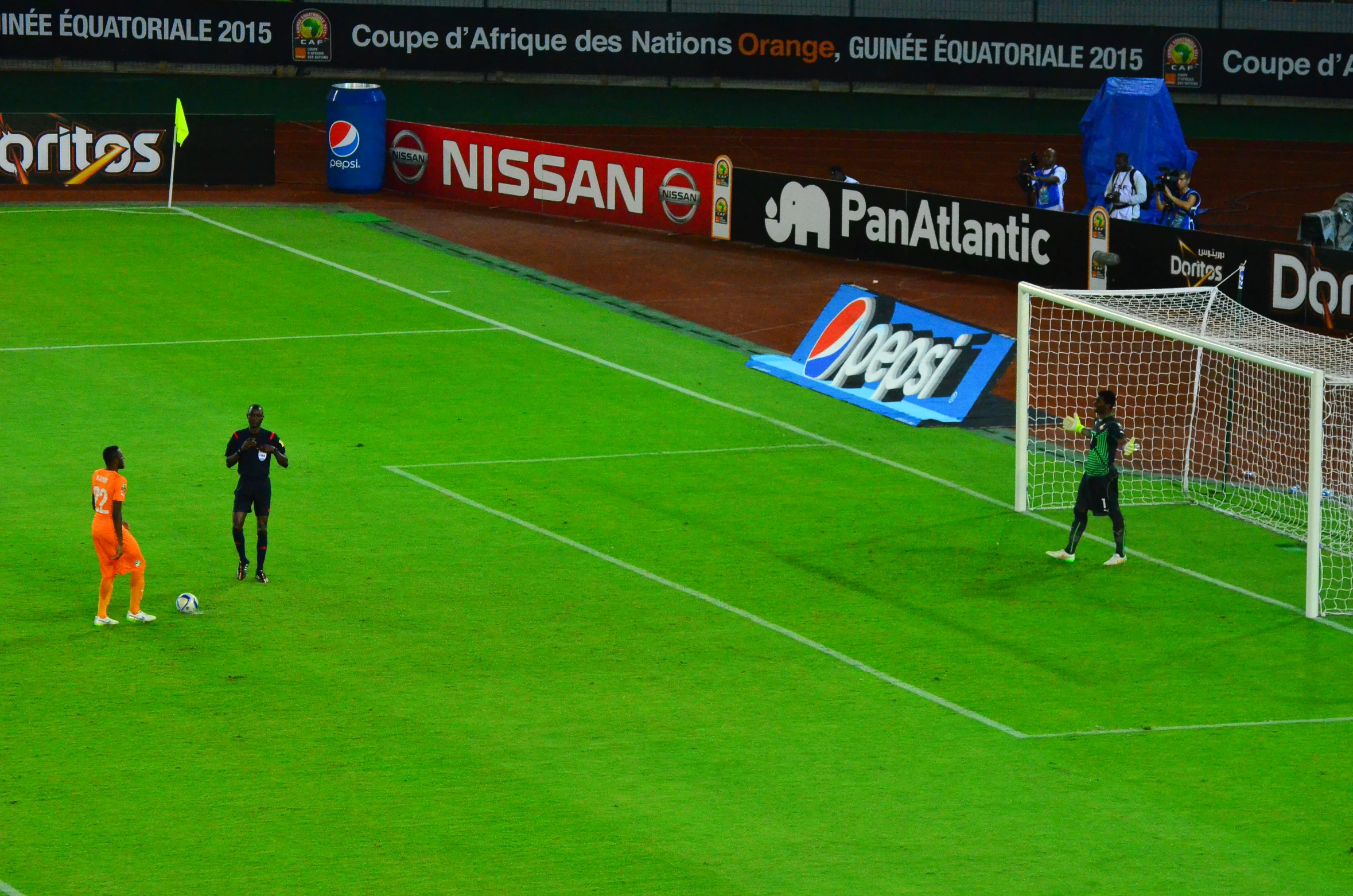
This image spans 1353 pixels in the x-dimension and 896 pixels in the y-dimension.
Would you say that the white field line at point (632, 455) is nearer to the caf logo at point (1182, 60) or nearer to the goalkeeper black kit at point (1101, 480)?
the goalkeeper black kit at point (1101, 480)

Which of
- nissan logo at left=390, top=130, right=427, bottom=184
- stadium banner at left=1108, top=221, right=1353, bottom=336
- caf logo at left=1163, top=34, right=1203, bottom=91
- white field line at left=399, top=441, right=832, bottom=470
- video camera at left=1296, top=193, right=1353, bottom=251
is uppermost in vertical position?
caf logo at left=1163, top=34, right=1203, bottom=91

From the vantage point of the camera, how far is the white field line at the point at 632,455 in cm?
2205

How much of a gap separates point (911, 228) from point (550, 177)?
27.5 ft

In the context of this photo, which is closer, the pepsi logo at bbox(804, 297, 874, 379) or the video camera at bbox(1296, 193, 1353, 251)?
the pepsi logo at bbox(804, 297, 874, 379)

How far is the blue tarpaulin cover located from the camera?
34.8 m

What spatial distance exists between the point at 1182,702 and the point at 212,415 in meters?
13.5

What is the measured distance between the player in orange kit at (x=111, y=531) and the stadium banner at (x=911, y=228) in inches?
735

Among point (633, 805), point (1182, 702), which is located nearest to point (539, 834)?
point (633, 805)

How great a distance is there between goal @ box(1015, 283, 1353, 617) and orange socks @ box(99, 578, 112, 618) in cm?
996

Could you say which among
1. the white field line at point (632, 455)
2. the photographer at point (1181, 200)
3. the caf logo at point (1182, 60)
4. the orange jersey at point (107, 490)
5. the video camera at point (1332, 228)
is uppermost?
the caf logo at point (1182, 60)

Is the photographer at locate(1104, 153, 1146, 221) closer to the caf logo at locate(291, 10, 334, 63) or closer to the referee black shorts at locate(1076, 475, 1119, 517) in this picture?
the referee black shorts at locate(1076, 475, 1119, 517)

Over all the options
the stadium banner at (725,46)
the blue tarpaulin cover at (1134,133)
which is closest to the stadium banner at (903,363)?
the blue tarpaulin cover at (1134,133)

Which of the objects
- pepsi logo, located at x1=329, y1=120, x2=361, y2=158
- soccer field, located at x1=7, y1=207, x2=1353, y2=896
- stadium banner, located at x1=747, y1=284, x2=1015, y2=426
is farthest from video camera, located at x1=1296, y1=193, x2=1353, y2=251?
pepsi logo, located at x1=329, y1=120, x2=361, y2=158

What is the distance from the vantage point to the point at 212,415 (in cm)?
2380
